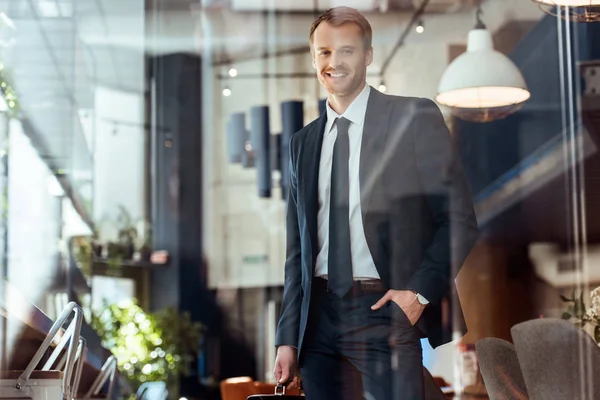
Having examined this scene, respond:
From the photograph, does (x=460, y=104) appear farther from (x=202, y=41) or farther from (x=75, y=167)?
(x=75, y=167)

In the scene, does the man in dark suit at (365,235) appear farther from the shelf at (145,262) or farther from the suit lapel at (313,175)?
the shelf at (145,262)

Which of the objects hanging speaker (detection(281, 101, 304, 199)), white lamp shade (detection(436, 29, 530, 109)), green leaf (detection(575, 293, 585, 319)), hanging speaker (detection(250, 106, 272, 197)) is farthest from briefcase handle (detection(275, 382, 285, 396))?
hanging speaker (detection(250, 106, 272, 197))

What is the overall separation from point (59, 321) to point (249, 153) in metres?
3.20

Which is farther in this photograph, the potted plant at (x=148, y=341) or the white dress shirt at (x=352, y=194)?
the potted plant at (x=148, y=341)

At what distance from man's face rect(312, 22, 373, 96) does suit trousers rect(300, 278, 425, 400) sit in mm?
→ 448

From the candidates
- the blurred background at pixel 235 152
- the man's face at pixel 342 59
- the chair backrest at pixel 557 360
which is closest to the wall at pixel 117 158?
the blurred background at pixel 235 152

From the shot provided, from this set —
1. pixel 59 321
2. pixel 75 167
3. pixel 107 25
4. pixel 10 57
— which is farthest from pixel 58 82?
pixel 59 321

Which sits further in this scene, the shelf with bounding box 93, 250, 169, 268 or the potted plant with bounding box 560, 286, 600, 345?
the shelf with bounding box 93, 250, 169, 268

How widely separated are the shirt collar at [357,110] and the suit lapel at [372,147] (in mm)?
10

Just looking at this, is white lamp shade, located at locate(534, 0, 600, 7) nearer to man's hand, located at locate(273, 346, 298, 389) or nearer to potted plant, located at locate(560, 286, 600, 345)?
potted plant, located at locate(560, 286, 600, 345)

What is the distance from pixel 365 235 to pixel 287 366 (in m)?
0.35

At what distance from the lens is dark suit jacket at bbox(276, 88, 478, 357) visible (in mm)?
2244

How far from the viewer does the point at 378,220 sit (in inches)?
90.0

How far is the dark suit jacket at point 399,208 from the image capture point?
88.4 inches
